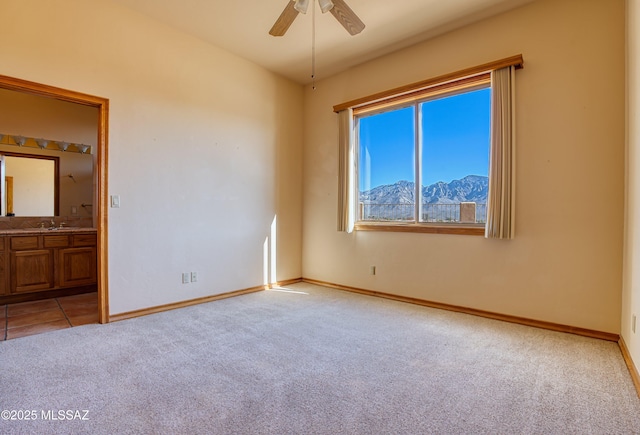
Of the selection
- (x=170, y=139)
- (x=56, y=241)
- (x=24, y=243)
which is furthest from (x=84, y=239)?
(x=170, y=139)

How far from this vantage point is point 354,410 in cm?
176

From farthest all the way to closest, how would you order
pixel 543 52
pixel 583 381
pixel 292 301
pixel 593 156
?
pixel 292 301 < pixel 543 52 < pixel 593 156 < pixel 583 381

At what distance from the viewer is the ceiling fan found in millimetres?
2480

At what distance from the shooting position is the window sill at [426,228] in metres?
3.59

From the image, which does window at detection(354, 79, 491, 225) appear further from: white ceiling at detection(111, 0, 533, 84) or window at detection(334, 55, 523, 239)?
white ceiling at detection(111, 0, 533, 84)

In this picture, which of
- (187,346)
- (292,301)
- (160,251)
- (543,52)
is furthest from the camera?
(292,301)

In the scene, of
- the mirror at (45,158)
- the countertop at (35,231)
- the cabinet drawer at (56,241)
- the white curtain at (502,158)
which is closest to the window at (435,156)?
the white curtain at (502,158)

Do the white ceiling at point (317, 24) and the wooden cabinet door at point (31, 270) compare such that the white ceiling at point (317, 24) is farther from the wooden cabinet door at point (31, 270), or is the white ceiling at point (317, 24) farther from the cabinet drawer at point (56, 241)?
the wooden cabinet door at point (31, 270)

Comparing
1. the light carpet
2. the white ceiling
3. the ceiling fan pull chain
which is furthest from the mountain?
the ceiling fan pull chain

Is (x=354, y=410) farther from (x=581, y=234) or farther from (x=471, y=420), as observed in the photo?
(x=581, y=234)

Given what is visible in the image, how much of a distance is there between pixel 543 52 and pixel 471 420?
10.9 feet

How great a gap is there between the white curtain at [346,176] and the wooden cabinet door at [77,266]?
141 inches

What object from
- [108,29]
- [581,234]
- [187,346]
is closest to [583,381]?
[581,234]

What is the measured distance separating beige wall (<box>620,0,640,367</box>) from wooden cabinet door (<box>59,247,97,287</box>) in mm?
5883
